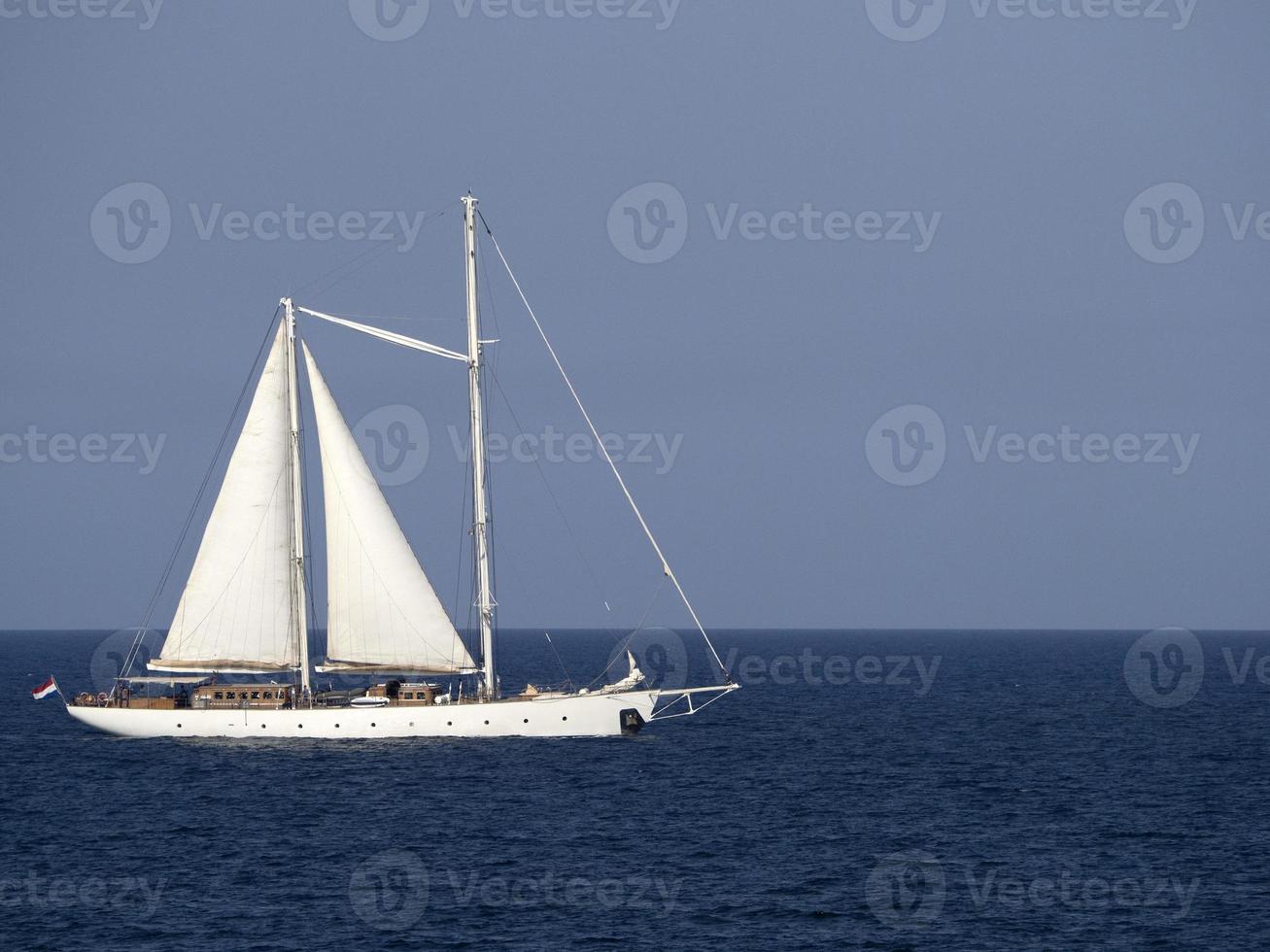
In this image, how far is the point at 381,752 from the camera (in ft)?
213

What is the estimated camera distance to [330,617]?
65000 mm

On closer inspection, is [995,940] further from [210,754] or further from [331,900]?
[210,754]

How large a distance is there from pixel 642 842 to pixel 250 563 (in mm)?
25376

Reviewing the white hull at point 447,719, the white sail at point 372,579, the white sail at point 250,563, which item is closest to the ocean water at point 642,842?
the white hull at point 447,719

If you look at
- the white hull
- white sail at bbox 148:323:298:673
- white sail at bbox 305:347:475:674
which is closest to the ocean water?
the white hull

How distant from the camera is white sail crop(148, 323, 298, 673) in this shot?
2569 inches

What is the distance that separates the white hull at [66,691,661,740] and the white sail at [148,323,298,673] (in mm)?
2857

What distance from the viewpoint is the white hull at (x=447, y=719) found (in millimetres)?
62094

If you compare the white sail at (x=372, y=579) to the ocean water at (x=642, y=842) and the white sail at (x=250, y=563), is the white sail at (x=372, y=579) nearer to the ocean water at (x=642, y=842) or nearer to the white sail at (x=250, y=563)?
the white sail at (x=250, y=563)

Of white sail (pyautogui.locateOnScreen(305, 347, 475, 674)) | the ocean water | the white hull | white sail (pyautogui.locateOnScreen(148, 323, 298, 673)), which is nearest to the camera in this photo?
the ocean water

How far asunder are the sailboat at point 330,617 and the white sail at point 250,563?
0.19ft

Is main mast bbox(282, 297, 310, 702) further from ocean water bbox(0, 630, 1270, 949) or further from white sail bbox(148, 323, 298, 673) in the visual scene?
ocean water bbox(0, 630, 1270, 949)

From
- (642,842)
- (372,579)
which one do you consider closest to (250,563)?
(372,579)

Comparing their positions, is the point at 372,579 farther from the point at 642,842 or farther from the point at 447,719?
the point at 642,842
